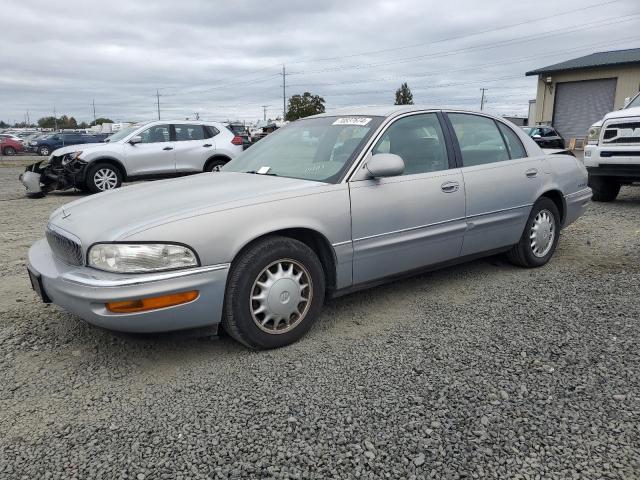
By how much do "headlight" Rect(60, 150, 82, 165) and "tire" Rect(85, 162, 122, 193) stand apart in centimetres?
36

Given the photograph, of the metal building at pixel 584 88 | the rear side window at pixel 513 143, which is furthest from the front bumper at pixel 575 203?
the metal building at pixel 584 88

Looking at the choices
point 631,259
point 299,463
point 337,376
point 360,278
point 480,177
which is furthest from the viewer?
point 631,259

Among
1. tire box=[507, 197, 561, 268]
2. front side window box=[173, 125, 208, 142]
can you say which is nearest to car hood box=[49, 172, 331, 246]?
tire box=[507, 197, 561, 268]

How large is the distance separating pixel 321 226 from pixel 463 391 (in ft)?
4.17

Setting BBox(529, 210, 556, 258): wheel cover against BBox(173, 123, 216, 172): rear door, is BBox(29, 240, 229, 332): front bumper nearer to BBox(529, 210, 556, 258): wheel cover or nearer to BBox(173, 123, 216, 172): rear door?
BBox(529, 210, 556, 258): wheel cover

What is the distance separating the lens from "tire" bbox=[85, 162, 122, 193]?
10.8 meters

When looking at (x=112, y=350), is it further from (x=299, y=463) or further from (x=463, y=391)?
(x=463, y=391)

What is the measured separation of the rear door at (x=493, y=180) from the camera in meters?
4.19

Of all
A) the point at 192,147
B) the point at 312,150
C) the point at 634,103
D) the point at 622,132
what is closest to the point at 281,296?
the point at 312,150

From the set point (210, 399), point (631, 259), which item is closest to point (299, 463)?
point (210, 399)

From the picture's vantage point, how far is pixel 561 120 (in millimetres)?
26938

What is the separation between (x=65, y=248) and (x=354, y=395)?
1889 millimetres

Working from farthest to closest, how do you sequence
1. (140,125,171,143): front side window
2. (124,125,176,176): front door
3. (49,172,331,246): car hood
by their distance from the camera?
(140,125,171,143): front side window → (124,125,176,176): front door → (49,172,331,246): car hood

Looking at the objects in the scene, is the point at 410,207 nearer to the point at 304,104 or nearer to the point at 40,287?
the point at 40,287
